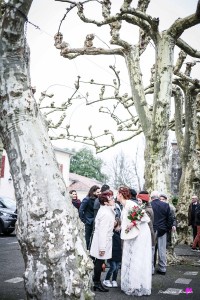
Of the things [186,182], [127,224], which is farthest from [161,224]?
[186,182]

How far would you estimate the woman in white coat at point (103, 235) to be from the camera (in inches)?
241

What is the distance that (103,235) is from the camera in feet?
20.1

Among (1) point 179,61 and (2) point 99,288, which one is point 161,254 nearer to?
(2) point 99,288

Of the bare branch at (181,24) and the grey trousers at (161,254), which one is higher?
the bare branch at (181,24)

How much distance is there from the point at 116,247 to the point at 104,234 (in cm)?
76

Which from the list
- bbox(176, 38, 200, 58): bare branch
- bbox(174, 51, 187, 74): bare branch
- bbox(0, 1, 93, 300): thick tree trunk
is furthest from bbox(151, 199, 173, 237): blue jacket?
bbox(174, 51, 187, 74): bare branch

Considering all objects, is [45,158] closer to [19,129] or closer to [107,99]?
[19,129]

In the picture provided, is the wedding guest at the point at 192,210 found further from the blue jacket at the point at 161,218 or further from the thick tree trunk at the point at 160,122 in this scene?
the blue jacket at the point at 161,218

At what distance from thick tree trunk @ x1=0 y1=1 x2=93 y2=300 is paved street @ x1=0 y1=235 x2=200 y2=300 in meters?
2.79

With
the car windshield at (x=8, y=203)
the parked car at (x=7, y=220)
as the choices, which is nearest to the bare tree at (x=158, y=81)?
the parked car at (x=7, y=220)

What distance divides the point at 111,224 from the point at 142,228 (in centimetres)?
58

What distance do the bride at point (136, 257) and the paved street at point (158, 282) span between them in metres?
0.21

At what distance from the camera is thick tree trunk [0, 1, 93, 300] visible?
3141 mm

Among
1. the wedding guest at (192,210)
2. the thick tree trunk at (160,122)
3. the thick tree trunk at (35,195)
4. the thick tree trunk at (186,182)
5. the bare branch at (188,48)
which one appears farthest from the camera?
the thick tree trunk at (186,182)
